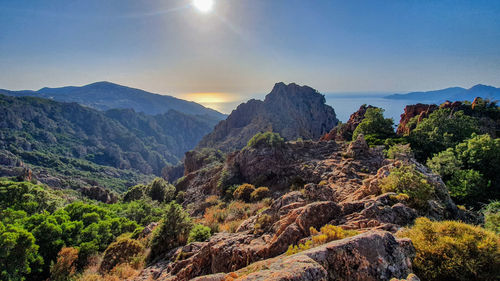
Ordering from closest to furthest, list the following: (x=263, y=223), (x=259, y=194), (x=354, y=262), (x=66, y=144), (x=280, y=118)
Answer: (x=354, y=262)
(x=263, y=223)
(x=259, y=194)
(x=280, y=118)
(x=66, y=144)

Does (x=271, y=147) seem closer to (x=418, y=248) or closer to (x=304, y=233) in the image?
(x=304, y=233)

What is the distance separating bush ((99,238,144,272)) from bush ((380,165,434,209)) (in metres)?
13.7

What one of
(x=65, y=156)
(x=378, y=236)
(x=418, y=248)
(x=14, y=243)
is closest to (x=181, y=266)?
(x=378, y=236)

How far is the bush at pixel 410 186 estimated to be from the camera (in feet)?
28.0

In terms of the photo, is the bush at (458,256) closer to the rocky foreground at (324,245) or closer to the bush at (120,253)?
the rocky foreground at (324,245)

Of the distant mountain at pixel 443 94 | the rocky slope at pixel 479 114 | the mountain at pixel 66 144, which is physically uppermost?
the distant mountain at pixel 443 94

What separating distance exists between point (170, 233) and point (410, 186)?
12185mm

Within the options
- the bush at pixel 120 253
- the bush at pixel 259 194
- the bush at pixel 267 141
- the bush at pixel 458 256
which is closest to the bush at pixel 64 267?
the bush at pixel 120 253

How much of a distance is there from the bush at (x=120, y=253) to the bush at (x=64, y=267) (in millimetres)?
1829

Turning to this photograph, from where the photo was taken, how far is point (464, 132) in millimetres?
25875

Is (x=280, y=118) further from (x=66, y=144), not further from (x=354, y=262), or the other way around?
(x=66, y=144)

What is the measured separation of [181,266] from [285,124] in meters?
98.9

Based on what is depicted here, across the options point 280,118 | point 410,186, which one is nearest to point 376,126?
point 410,186

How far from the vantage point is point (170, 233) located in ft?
37.5
